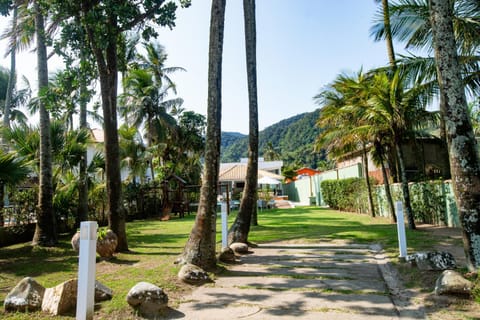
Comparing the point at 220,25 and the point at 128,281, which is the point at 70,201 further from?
the point at 220,25

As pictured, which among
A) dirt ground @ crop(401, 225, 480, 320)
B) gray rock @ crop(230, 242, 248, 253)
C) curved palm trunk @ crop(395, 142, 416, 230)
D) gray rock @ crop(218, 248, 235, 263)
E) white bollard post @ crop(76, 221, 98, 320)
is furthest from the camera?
curved palm trunk @ crop(395, 142, 416, 230)

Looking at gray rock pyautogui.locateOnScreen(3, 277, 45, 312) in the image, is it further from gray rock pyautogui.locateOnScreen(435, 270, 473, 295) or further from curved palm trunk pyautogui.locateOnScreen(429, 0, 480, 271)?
curved palm trunk pyautogui.locateOnScreen(429, 0, 480, 271)

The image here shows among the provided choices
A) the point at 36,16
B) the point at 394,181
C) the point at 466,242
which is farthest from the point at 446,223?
the point at 36,16

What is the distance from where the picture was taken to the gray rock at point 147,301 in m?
4.15

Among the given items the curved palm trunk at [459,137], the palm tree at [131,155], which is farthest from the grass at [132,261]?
the palm tree at [131,155]

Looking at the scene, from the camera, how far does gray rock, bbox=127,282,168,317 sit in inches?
163

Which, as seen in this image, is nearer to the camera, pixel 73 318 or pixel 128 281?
pixel 73 318

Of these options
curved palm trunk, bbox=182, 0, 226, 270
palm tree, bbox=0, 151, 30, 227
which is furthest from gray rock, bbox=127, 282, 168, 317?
palm tree, bbox=0, 151, 30, 227

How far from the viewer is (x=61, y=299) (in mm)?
4121

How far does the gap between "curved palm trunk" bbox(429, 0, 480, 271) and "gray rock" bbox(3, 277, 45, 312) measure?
5702 millimetres

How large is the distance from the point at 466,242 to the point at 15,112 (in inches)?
1327

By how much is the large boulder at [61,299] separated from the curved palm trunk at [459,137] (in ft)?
17.2

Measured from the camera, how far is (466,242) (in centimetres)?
484

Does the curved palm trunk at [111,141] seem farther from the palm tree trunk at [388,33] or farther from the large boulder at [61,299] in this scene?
the palm tree trunk at [388,33]
